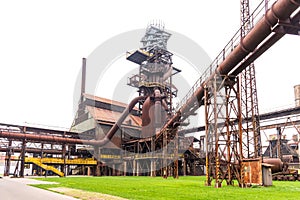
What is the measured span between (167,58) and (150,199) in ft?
135

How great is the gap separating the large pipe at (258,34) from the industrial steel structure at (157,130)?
7 centimetres

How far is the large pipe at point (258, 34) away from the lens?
11.9 metres

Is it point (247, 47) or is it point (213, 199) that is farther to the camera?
point (247, 47)

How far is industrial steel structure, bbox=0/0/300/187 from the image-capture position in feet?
62.6

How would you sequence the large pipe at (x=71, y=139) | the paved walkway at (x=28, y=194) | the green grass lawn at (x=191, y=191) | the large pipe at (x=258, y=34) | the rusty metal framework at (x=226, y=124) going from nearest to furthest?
the paved walkway at (x=28, y=194) → the green grass lawn at (x=191, y=191) → the large pipe at (x=258, y=34) → the rusty metal framework at (x=226, y=124) → the large pipe at (x=71, y=139)

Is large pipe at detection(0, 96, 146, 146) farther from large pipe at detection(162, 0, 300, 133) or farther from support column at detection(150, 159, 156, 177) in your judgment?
large pipe at detection(162, 0, 300, 133)

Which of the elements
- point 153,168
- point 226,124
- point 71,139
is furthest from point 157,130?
point 226,124

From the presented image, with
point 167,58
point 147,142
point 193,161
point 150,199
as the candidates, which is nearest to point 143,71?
point 167,58

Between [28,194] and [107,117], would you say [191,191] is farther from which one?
[107,117]

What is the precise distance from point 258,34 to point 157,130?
26.7 metres

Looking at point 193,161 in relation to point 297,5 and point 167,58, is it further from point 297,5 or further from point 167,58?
point 297,5

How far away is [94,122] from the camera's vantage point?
157ft

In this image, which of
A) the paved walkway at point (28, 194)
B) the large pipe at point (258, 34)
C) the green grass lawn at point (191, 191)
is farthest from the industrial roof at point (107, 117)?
the paved walkway at point (28, 194)

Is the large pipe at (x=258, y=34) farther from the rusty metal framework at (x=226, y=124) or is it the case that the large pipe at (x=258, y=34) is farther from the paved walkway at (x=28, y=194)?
the paved walkway at (x=28, y=194)
